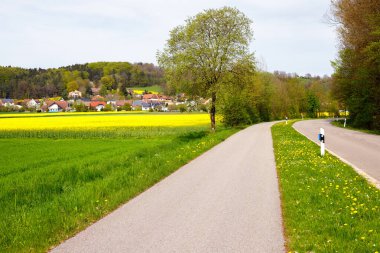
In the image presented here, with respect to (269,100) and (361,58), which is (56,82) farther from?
(361,58)

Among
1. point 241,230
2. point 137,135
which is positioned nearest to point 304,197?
point 241,230

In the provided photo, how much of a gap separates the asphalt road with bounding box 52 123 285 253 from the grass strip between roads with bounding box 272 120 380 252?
0.94ft

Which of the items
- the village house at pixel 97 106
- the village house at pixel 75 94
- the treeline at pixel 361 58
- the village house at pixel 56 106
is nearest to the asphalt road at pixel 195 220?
the treeline at pixel 361 58

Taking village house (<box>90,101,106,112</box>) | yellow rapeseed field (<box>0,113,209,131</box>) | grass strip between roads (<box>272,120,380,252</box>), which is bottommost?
yellow rapeseed field (<box>0,113,209,131</box>)

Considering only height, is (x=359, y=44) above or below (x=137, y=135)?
above

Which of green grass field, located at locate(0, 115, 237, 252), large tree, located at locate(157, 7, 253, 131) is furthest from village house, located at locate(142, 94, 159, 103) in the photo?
green grass field, located at locate(0, 115, 237, 252)

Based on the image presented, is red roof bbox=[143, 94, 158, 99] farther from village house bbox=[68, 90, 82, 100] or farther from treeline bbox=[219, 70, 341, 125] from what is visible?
treeline bbox=[219, 70, 341, 125]

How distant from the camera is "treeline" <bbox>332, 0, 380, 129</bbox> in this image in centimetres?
2714

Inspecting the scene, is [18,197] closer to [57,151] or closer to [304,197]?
[304,197]

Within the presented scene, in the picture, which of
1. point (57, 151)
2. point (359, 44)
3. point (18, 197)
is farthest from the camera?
point (359, 44)

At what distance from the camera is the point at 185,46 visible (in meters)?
34.4

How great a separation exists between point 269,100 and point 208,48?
36583 mm

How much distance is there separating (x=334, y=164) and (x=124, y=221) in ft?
28.1

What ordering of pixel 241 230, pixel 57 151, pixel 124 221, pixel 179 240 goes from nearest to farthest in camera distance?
pixel 179 240 → pixel 241 230 → pixel 124 221 → pixel 57 151
